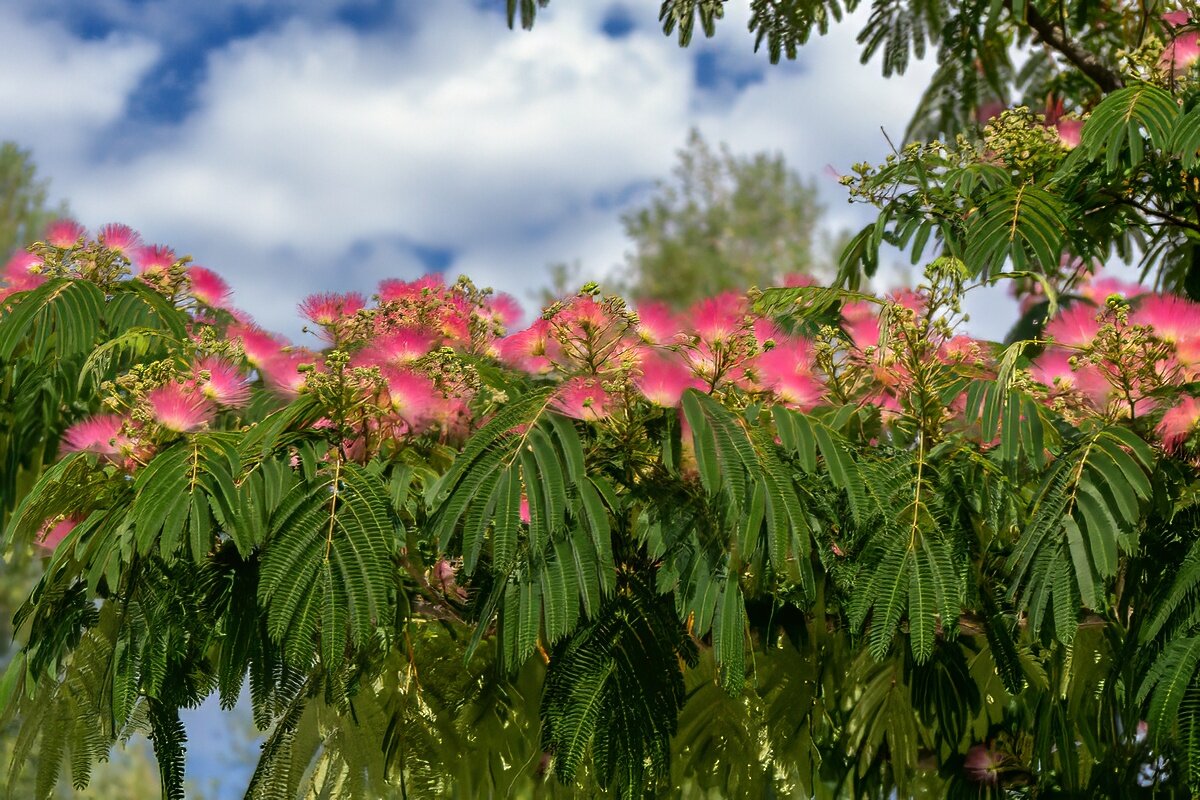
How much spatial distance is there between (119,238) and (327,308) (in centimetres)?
101

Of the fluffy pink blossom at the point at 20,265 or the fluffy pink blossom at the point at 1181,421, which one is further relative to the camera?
the fluffy pink blossom at the point at 20,265

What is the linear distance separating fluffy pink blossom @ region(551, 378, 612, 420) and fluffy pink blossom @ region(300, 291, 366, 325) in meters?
0.95

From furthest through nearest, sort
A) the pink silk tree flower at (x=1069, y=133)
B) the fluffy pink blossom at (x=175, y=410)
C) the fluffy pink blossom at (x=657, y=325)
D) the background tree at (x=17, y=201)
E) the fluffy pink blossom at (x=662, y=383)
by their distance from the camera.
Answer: the background tree at (x=17, y=201)
the pink silk tree flower at (x=1069, y=133)
the fluffy pink blossom at (x=657, y=325)
the fluffy pink blossom at (x=175, y=410)
the fluffy pink blossom at (x=662, y=383)

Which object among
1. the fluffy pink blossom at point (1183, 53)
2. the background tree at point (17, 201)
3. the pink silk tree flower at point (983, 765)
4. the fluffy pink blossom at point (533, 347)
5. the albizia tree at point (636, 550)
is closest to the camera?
the albizia tree at point (636, 550)

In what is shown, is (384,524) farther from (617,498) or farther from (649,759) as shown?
(649,759)

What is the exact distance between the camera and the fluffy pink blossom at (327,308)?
376 centimetres

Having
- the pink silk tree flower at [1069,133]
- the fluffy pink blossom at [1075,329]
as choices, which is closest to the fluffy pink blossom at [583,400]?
the fluffy pink blossom at [1075,329]

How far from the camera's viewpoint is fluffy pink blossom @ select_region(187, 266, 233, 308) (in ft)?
15.0

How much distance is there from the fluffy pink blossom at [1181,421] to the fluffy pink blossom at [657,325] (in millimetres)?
1065

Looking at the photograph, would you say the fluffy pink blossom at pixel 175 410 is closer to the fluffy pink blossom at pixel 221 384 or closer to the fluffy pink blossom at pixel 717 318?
the fluffy pink blossom at pixel 221 384

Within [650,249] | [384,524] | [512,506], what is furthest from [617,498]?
[650,249]

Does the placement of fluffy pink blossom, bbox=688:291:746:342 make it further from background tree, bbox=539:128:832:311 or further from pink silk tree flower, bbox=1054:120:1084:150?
background tree, bbox=539:128:832:311

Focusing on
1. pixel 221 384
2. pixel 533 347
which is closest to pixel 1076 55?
pixel 533 347

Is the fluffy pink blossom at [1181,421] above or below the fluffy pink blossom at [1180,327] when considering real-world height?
below
